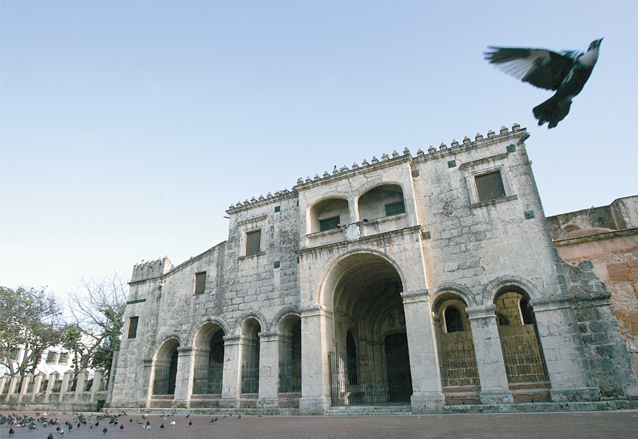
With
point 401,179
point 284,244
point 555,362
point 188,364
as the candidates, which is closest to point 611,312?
point 555,362

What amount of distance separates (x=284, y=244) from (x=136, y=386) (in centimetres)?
983

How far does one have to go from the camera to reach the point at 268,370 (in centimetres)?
1606

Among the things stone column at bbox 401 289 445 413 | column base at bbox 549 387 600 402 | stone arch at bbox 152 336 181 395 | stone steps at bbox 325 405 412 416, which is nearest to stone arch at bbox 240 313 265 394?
stone arch at bbox 152 336 181 395

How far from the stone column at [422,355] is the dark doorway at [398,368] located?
14.1 ft

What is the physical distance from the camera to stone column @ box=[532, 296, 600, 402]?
11367 millimetres

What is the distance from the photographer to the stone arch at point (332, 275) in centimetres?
1514

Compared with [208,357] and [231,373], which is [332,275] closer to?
[231,373]

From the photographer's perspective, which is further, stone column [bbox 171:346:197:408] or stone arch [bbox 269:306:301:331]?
stone column [bbox 171:346:197:408]

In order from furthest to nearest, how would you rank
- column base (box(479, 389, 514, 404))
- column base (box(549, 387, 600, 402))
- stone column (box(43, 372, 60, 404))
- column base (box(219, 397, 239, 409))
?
stone column (box(43, 372, 60, 404)) → column base (box(219, 397, 239, 409)) → column base (box(479, 389, 514, 404)) → column base (box(549, 387, 600, 402))

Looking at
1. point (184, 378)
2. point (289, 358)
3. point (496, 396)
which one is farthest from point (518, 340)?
point (184, 378)

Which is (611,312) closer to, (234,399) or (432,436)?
(432,436)

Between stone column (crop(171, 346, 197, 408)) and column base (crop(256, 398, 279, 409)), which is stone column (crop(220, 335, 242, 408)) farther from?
stone column (crop(171, 346, 197, 408))

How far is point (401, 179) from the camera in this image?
15.8 meters

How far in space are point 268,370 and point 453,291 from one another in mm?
8032
